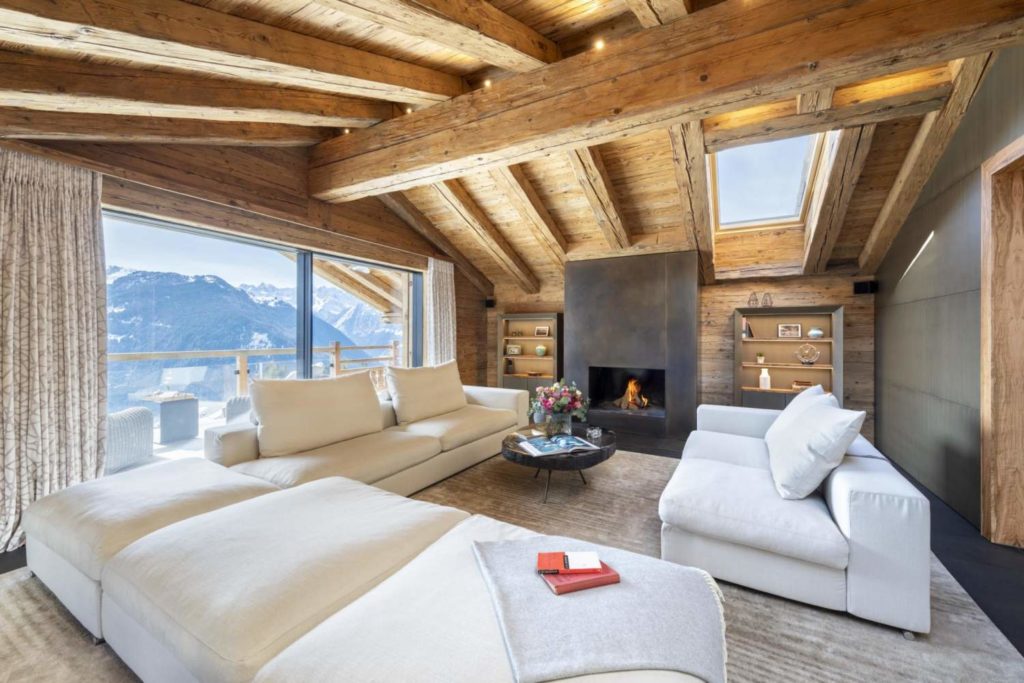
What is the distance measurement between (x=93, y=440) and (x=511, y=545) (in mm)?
2921

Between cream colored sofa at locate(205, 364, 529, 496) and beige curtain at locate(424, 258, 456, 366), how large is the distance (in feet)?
5.88

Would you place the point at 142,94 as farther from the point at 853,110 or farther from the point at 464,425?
the point at 853,110

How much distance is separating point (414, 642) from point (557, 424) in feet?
8.12

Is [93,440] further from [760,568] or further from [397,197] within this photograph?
[760,568]

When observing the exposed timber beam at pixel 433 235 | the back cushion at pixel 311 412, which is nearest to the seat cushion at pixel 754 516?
the back cushion at pixel 311 412

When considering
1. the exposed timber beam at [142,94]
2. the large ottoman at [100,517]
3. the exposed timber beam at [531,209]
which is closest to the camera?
the large ottoman at [100,517]

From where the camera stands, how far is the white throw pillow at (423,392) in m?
3.72

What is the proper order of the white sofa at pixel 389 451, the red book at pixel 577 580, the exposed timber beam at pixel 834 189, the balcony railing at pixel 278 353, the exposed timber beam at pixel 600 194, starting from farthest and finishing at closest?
the exposed timber beam at pixel 600 194 → the balcony railing at pixel 278 353 → the exposed timber beam at pixel 834 189 → the white sofa at pixel 389 451 → the red book at pixel 577 580

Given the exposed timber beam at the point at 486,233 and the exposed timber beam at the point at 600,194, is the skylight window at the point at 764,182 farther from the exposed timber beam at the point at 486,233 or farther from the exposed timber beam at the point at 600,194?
the exposed timber beam at the point at 486,233

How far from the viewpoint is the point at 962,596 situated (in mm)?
1971

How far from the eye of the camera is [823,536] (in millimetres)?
1788

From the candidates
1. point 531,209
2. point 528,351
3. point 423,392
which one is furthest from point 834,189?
point 528,351

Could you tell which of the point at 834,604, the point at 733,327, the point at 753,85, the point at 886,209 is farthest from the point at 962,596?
the point at 733,327

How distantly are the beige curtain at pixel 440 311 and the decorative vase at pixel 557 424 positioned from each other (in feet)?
9.00
